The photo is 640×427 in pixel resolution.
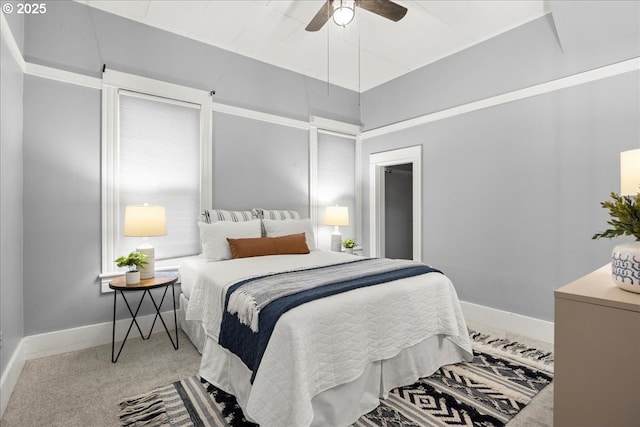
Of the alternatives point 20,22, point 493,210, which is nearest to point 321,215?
point 493,210

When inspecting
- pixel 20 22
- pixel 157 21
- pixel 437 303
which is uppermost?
pixel 157 21

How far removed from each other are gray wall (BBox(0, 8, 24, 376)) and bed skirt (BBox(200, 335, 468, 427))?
1.31 meters

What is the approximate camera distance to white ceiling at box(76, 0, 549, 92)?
289 centimetres

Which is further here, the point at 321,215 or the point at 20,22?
the point at 321,215

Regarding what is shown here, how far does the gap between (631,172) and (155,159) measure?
3622 millimetres

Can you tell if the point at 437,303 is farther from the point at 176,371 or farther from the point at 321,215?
the point at 321,215

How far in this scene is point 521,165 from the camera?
3.14 meters

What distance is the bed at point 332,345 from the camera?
1527 mm

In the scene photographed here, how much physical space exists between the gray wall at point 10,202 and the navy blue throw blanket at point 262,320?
4.62 feet

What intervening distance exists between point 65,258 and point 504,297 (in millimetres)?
4157

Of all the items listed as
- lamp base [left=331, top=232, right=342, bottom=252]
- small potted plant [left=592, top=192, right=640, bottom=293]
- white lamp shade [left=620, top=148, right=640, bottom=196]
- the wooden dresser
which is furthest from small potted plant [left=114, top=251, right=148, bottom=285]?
white lamp shade [left=620, top=148, right=640, bottom=196]

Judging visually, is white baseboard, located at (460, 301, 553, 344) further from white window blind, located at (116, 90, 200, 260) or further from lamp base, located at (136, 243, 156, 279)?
lamp base, located at (136, 243, 156, 279)

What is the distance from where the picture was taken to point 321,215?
4.46 metres

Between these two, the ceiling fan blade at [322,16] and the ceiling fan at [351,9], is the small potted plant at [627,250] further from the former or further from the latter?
the ceiling fan blade at [322,16]
